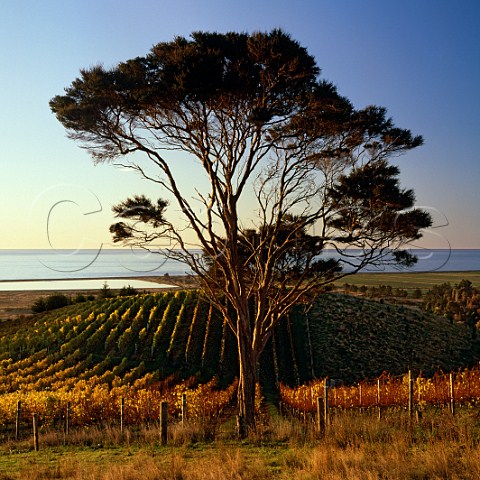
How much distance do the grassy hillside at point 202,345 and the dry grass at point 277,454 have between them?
590 inches

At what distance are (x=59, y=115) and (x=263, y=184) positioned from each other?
651 centimetres

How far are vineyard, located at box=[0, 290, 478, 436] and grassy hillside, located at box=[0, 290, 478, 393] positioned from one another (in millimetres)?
89

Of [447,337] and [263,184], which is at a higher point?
[263,184]

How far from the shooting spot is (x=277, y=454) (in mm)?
10773

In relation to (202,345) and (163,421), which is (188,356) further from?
(163,421)

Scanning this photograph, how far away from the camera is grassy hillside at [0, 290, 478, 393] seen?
31.2 meters

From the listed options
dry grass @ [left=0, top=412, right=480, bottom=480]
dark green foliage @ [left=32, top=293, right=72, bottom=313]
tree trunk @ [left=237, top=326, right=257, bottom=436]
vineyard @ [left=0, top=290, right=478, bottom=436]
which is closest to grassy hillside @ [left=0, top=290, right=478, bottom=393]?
vineyard @ [left=0, top=290, right=478, bottom=436]

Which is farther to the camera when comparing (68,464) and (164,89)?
(164,89)

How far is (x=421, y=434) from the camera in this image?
1095 centimetres

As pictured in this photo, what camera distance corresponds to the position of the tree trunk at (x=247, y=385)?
49.0 ft

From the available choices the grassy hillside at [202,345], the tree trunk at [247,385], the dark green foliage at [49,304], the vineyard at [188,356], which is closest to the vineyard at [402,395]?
the vineyard at [188,356]

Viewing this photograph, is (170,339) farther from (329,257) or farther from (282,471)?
(282,471)

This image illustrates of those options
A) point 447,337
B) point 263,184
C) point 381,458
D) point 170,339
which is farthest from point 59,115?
point 447,337

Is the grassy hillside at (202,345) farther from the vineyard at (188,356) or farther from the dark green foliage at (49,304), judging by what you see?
the dark green foliage at (49,304)
